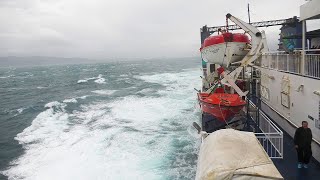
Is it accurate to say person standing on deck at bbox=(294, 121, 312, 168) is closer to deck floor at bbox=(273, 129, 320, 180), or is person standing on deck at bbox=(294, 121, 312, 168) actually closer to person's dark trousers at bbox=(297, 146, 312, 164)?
person's dark trousers at bbox=(297, 146, 312, 164)

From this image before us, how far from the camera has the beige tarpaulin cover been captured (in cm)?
551

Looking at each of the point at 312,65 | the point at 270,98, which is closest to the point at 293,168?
the point at 312,65

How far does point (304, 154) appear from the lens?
343 inches

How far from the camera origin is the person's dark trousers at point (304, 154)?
28.4ft

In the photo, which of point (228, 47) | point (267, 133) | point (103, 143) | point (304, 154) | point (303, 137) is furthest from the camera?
point (103, 143)

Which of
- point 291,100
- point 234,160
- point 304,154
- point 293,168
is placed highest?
point 291,100

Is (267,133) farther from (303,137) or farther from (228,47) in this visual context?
(228,47)

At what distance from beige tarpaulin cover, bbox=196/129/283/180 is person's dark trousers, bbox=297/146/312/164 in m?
2.72

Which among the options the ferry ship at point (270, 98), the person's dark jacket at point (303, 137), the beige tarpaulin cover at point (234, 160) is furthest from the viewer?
the ferry ship at point (270, 98)

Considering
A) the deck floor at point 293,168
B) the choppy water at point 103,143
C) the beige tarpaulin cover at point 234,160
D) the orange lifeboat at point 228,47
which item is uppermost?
the orange lifeboat at point 228,47

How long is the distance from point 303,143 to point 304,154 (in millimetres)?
413

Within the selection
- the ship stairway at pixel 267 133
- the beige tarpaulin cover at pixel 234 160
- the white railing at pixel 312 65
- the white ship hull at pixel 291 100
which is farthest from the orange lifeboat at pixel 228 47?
the beige tarpaulin cover at pixel 234 160

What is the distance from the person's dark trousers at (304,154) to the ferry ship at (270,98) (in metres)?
0.28

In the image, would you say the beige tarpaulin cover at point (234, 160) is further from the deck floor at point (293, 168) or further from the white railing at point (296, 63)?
the white railing at point (296, 63)
